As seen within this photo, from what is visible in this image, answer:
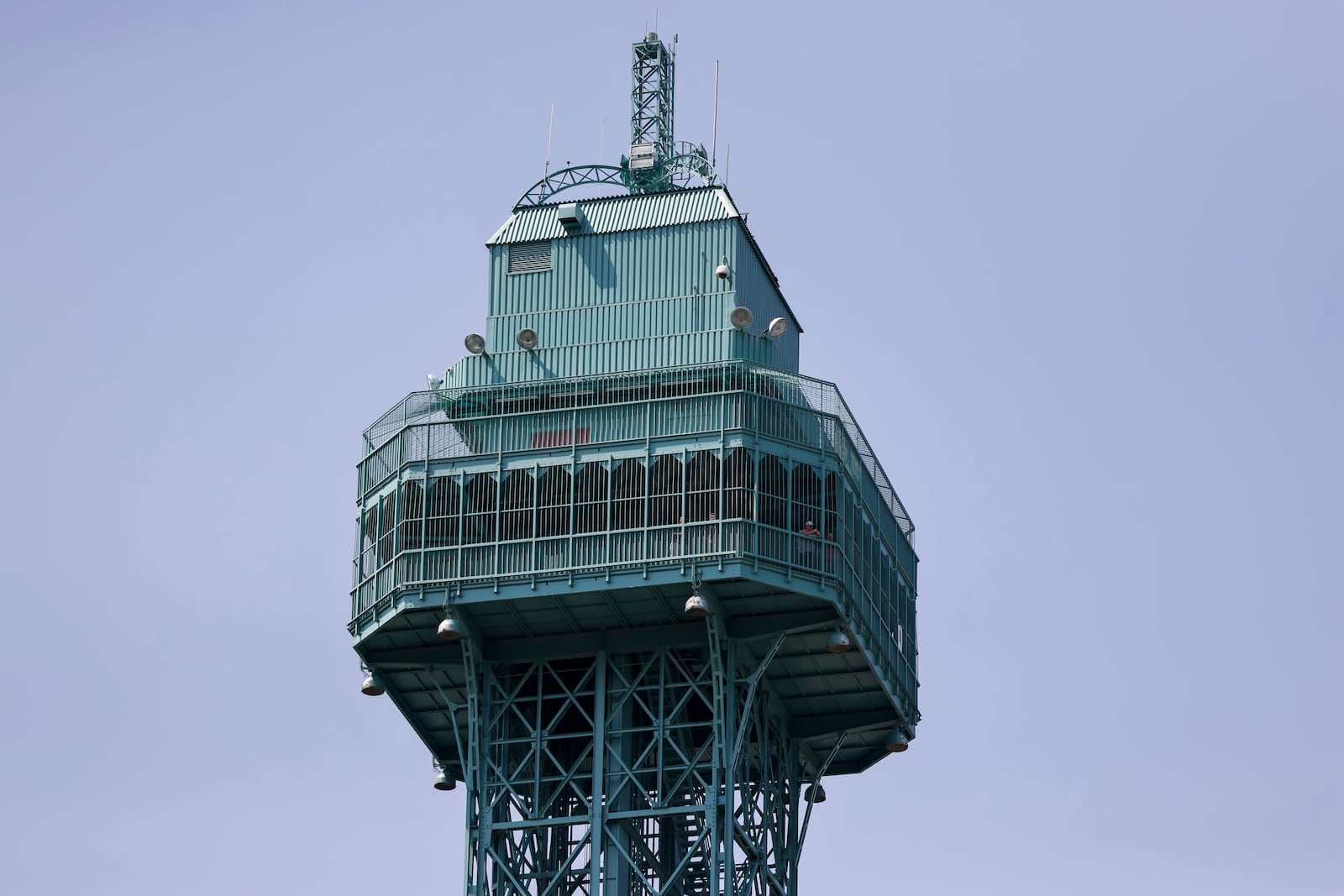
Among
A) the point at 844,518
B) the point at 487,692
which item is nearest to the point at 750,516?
the point at 844,518

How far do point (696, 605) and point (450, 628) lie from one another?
26.6 ft

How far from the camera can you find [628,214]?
11200 cm

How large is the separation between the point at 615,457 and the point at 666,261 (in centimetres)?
928

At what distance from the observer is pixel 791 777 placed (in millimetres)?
110062

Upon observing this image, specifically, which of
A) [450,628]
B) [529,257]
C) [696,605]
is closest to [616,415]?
[696,605]

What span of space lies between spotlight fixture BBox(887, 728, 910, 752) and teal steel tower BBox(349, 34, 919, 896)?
0.20m

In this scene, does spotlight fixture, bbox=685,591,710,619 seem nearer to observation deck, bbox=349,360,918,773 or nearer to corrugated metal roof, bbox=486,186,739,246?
observation deck, bbox=349,360,918,773

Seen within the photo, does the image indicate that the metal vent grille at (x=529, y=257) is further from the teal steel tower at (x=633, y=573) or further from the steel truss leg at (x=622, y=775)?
the steel truss leg at (x=622, y=775)

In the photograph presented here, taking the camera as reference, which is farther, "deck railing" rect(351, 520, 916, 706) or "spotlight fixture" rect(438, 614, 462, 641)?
"spotlight fixture" rect(438, 614, 462, 641)

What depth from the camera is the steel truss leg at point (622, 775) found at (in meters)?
103

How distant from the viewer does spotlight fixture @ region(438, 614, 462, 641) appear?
10306 cm

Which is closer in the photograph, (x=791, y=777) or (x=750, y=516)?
(x=750, y=516)

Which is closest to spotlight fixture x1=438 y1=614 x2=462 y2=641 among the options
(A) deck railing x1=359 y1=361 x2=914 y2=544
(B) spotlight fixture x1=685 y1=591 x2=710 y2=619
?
(A) deck railing x1=359 y1=361 x2=914 y2=544

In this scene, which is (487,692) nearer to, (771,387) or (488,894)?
(488,894)
